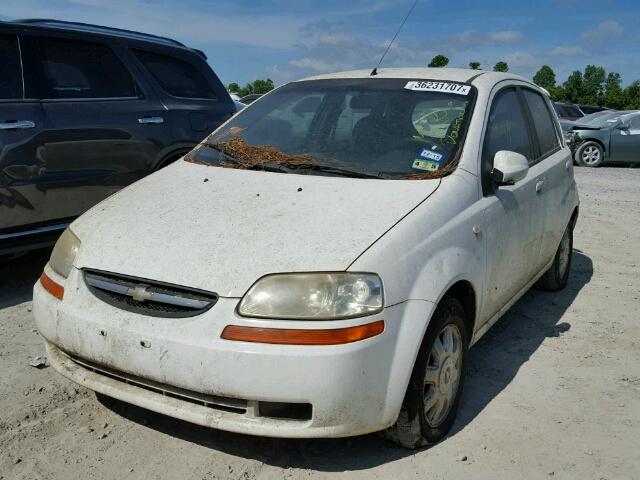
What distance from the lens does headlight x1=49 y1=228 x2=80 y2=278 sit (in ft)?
9.80

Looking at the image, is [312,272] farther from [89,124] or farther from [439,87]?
[89,124]

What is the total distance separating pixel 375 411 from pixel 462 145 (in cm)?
152

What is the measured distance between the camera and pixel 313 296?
248 cm

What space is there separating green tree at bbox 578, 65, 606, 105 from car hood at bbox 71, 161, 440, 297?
179 feet

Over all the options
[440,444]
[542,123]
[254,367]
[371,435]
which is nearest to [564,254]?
[542,123]

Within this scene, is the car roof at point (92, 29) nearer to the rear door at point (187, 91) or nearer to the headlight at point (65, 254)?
the rear door at point (187, 91)

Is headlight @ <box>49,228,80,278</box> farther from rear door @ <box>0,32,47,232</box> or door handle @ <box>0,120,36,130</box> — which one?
door handle @ <box>0,120,36,130</box>

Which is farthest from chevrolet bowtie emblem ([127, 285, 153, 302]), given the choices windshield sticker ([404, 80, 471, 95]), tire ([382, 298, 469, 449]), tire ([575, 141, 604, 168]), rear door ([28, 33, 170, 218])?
tire ([575, 141, 604, 168])

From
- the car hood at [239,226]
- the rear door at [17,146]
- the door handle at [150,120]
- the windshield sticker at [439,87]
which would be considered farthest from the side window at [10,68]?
the windshield sticker at [439,87]

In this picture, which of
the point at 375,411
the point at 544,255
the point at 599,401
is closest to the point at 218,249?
the point at 375,411

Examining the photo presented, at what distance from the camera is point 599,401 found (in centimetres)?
348

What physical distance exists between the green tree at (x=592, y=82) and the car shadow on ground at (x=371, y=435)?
5313 centimetres

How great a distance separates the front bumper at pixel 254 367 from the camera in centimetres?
241

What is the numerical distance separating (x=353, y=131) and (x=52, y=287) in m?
1.76
